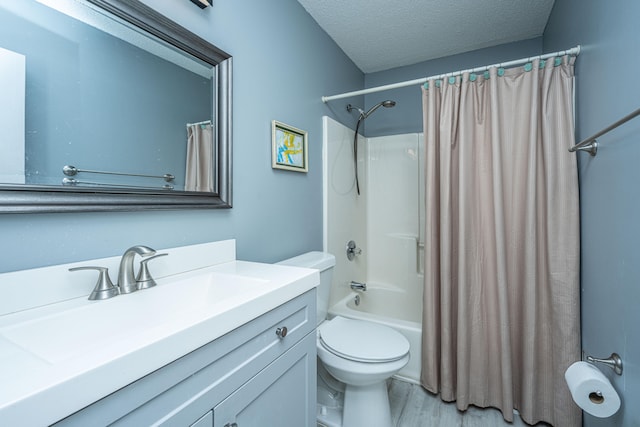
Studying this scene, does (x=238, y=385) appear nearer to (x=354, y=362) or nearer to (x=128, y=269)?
(x=128, y=269)

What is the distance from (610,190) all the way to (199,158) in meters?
1.59

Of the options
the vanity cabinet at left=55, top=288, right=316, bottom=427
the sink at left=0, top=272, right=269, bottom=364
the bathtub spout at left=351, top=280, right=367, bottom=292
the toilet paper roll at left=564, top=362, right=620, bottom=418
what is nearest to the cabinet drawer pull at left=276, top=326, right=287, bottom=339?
the vanity cabinet at left=55, top=288, right=316, bottom=427

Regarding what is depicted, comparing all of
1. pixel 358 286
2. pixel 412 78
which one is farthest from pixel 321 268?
pixel 412 78

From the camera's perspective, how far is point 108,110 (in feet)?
3.03

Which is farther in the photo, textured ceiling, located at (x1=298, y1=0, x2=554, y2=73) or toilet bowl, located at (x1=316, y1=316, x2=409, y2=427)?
textured ceiling, located at (x1=298, y1=0, x2=554, y2=73)

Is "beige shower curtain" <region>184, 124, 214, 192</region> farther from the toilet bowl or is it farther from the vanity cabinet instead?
the toilet bowl

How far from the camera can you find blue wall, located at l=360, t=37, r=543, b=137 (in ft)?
7.23

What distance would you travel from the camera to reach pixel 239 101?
136cm

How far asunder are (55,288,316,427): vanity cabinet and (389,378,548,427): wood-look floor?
0.80m

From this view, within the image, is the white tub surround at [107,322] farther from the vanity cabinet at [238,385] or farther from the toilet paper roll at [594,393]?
the toilet paper roll at [594,393]

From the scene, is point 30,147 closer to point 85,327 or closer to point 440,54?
point 85,327

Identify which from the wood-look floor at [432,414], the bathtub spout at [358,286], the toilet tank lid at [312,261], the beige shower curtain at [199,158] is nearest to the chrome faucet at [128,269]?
the beige shower curtain at [199,158]

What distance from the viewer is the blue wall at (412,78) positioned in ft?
7.23

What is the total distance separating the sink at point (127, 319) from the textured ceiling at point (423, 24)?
1729mm
